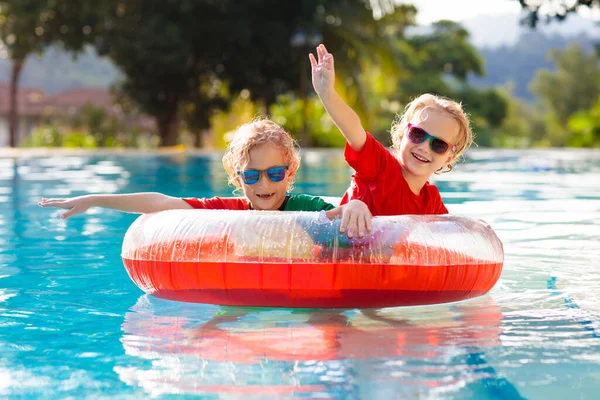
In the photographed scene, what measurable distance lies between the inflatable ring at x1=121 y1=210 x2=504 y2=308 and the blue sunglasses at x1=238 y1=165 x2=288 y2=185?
0.22m

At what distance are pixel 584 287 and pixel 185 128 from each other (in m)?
19.4

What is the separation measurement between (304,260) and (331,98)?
591 mm

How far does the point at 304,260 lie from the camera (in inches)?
131

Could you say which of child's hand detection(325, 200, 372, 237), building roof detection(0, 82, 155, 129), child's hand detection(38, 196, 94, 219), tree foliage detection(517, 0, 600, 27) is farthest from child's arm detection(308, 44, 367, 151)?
building roof detection(0, 82, 155, 129)

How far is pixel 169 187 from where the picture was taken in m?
10.8

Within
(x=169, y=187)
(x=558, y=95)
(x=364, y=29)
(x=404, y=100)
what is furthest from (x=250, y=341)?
(x=558, y=95)

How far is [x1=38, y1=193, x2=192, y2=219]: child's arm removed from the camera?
3.59 metres

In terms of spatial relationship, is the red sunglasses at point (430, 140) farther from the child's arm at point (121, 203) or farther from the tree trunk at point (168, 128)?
the tree trunk at point (168, 128)

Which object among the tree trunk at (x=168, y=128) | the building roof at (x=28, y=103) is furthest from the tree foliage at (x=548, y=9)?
the building roof at (x=28, y=103)

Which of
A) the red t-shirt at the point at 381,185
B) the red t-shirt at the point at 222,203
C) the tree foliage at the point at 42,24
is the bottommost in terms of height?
the red t-shirt at the point at 222,203

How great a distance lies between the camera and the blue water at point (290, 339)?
2574mm

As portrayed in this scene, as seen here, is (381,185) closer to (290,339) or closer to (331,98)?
(331,98)

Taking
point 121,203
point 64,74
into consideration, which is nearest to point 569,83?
point 64,74

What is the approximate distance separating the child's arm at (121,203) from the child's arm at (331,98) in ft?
2.96
